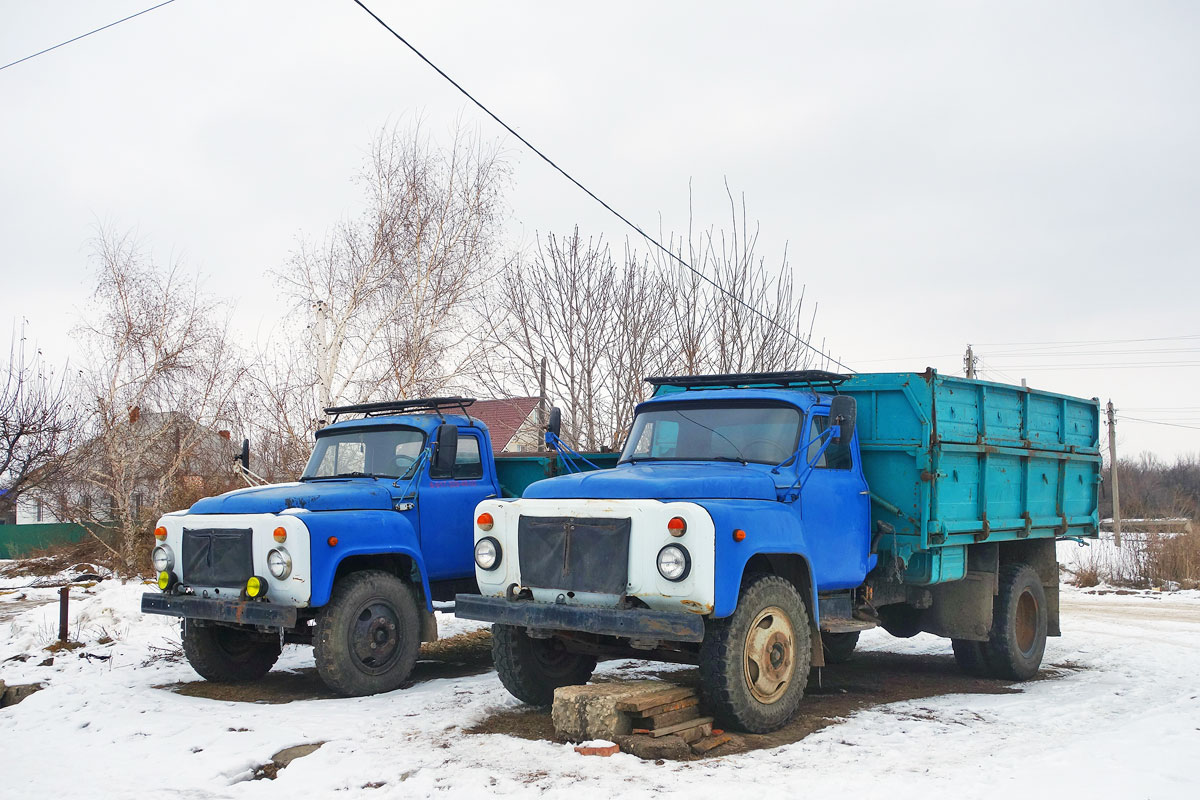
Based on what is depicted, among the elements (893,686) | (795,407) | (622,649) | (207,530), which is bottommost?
(893,686)

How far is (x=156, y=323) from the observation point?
20.7 m

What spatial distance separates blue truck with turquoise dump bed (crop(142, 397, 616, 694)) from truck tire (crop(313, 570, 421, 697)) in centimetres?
1

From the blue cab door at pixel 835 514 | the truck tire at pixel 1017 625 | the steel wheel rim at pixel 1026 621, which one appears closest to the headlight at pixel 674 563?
the blue cab door at pixel 835 514

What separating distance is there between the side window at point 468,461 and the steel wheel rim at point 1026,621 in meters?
5.37

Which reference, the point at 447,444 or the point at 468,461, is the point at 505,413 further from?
the point at 447,444

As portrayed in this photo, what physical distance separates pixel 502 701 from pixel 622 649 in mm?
1268

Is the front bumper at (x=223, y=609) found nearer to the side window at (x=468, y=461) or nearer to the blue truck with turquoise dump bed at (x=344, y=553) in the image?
the blue truck with turquoise dump bed at (x=344, y=553)

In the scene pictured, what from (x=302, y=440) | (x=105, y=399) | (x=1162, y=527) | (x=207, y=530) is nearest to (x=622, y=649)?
(x=207, y=530)

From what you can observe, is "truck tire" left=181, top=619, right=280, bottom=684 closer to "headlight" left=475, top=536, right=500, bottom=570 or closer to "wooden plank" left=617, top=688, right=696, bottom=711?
"headlight" left=475, top=536, right=500, bottom=570

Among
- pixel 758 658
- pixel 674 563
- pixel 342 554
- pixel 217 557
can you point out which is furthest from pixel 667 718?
pixel 217 557

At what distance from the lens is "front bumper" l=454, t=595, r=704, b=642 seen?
625 cm

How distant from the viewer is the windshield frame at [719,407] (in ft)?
24.8

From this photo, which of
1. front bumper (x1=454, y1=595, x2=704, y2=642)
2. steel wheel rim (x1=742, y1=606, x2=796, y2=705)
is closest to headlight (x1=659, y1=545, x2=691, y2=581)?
front bumper (x1=454, y1=595, x2=704, y2=642)

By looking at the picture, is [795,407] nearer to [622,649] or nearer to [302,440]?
[622,649]
